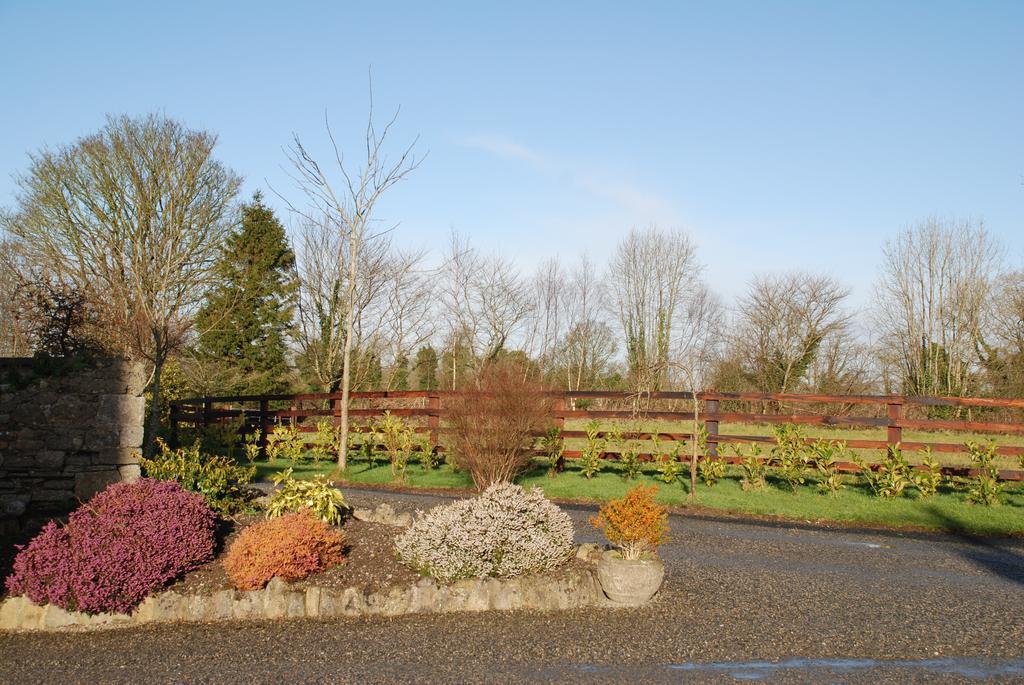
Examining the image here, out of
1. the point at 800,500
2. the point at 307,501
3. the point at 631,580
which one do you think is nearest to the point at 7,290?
the point at 307,501

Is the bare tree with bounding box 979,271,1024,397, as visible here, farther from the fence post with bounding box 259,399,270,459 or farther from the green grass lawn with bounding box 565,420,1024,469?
the fence post with bounding box 259,399,270,459

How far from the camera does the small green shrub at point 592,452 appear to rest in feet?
48.8

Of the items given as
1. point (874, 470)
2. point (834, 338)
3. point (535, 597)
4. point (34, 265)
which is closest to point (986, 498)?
point (874, 470)

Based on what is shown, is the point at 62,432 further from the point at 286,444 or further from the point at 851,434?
the point at 851,434

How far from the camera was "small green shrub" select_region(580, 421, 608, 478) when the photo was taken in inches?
586

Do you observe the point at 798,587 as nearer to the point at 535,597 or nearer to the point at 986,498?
the point at 535,597

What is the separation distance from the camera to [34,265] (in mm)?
23766

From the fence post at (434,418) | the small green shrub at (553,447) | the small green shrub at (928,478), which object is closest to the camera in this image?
the small green shrub at (928,478)

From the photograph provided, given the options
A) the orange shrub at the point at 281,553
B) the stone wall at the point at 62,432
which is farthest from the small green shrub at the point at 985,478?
the stone wall at the point at 62,432

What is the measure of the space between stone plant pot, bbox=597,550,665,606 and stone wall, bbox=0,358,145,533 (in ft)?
17.2

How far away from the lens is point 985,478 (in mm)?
12125

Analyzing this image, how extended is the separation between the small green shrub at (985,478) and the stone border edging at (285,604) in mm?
8700

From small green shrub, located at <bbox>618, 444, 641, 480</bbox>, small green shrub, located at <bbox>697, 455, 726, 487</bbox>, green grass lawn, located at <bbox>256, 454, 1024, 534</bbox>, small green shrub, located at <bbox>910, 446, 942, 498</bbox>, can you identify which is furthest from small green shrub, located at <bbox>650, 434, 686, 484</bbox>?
small green shrub, located at <bbox>910, 446, 942, 498</bbox>

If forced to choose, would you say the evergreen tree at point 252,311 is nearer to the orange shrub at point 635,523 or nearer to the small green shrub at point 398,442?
the small green shrub at point 398,442
